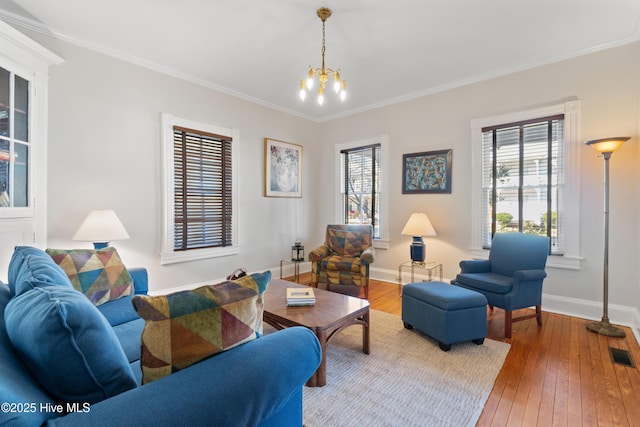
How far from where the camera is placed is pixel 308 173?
5.24 metres

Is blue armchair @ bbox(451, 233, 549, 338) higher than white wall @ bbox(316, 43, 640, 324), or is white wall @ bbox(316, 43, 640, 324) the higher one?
white wall @ bbox(316, 43, 640, 324)

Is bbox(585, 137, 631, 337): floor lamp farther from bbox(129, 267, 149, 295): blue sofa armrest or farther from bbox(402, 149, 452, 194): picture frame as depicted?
bbox(129, 267, 149, 295): blue sofa armrest

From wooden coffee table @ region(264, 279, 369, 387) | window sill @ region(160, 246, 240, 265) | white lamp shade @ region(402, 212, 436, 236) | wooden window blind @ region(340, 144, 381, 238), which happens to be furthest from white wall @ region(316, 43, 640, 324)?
window sill @ region(160, 246, 240, 265)

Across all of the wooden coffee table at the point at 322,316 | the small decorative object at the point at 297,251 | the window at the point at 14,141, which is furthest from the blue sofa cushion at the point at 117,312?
the small decorative object at the point at 297,251

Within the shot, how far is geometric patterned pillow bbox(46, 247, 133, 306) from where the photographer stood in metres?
1.93

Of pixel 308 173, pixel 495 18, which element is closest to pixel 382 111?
pixel 308 173

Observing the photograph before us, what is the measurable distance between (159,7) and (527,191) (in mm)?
4139

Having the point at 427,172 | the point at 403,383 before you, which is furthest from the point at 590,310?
the point at 403,383

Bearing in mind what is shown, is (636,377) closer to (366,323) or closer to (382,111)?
(366,323)

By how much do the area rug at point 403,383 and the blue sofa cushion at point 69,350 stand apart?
3.81 ft

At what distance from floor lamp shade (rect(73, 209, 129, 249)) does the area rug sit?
222 cm

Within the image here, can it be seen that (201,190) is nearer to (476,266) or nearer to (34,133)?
(34,133)

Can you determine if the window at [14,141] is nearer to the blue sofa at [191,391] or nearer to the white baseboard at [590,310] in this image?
the blue sofa at [191,391]

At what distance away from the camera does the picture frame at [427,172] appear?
3975mm
